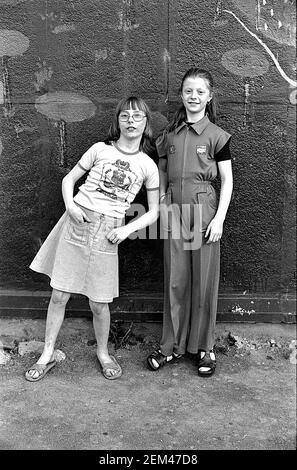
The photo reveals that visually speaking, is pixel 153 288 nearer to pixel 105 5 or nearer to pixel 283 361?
pixel 283 361

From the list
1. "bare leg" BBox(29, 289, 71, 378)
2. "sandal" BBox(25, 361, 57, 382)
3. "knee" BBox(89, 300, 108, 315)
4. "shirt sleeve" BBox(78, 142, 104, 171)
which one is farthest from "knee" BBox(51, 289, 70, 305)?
"shirt sleeve" BBox(78, 142, 104, 171)

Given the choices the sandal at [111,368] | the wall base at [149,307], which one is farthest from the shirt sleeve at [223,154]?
the sandal at [111,368]

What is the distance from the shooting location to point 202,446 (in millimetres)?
2848

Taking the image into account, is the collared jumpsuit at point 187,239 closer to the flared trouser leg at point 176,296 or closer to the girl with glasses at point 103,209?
the flared trouser leg at point 176,296

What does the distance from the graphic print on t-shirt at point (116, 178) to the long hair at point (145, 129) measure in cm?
18

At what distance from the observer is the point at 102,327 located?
11.5 ft

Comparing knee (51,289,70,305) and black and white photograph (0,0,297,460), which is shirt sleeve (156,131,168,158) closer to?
black and white photograph (0,0,297,460)

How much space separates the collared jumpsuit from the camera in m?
3.37

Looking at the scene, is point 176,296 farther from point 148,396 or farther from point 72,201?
point 72,201

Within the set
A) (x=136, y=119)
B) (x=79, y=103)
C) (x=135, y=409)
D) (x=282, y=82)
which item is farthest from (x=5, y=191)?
(x=282, y=82)

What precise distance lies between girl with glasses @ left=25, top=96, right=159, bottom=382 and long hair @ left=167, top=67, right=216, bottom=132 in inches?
7.4

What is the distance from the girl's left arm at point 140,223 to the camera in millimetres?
3324

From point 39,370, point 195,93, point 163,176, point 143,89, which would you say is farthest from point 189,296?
point 143,89

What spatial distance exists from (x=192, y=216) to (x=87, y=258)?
0.66m
